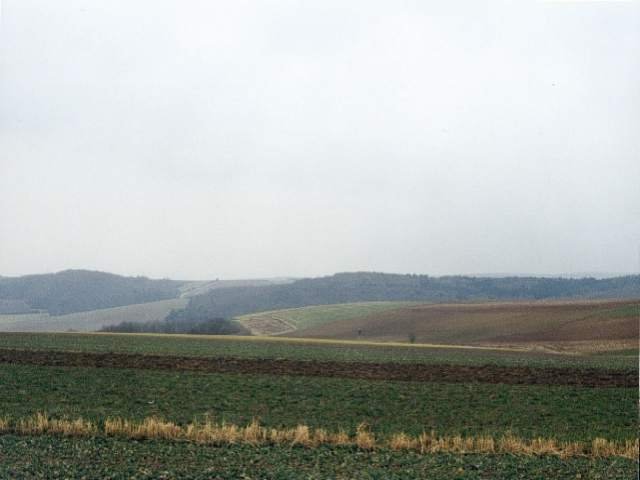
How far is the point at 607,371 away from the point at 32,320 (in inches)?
3430

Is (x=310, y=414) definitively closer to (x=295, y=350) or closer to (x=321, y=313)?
(x=295, y=350)

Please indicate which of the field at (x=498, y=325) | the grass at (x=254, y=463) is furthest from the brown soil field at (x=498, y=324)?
the grass at (x=254, y=463)

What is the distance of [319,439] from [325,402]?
6.76 m

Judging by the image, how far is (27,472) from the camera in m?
13.1

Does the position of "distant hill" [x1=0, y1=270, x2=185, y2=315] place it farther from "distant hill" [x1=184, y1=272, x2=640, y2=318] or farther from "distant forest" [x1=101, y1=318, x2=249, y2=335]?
"distant forest" [x1=101, y1=318, x2=249, y2=335]

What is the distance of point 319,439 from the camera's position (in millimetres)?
17000

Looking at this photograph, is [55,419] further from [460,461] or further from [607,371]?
[607,371]

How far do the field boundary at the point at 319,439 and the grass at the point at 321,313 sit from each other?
60.7 m

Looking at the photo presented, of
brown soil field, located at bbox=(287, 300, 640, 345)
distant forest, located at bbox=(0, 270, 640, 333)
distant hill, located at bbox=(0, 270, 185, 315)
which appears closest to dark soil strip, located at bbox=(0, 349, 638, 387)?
brown soil field, located at bbox=(287, 300, 640, 345)

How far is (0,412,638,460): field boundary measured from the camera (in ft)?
54.1

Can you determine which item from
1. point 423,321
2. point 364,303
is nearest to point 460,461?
point 423,321

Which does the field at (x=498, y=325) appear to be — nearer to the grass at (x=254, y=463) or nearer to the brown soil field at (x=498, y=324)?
the brown soil field at (x=498, y=324)

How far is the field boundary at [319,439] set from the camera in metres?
16.5

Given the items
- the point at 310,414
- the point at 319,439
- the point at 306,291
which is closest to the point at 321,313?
the point at 306,291
